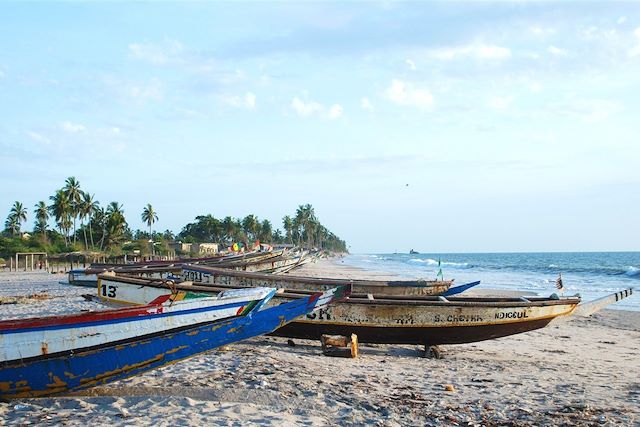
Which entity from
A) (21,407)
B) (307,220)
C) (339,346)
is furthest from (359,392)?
(307,220)

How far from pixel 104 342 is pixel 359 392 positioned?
10.8 feet

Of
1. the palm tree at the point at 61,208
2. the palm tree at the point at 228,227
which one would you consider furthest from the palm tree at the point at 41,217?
the palm tree at the point at 228,227

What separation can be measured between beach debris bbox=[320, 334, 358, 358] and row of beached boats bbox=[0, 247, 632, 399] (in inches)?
25.8

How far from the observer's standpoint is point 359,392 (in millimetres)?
7441

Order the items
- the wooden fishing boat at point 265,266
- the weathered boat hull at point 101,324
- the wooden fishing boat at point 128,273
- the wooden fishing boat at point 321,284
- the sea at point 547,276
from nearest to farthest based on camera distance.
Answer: the weathered boat hull at point 101,324 < the wooden fishing boat at point 321,284 < the wooden fishing boat at point 128,273 < the wooden fishing boat at point 265,266 < the sea at point 547,276

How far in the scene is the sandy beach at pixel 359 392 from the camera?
20.2 feet

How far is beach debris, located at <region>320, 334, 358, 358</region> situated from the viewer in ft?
33.8

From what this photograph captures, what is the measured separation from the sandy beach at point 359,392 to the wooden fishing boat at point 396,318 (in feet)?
1.25

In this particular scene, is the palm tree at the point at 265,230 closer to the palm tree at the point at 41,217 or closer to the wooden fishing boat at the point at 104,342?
the palm tree at the point at 41,217

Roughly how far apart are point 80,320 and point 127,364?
0.77m

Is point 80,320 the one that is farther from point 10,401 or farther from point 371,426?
point 371,426

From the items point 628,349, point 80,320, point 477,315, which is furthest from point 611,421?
point 628,349

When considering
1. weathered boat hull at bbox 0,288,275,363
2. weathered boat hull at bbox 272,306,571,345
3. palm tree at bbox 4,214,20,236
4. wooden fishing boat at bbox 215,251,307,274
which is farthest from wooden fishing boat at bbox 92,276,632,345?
palm tree at bbox 4,214,20,236

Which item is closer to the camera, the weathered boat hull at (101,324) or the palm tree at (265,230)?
the weathered boat hull at (101,324)
